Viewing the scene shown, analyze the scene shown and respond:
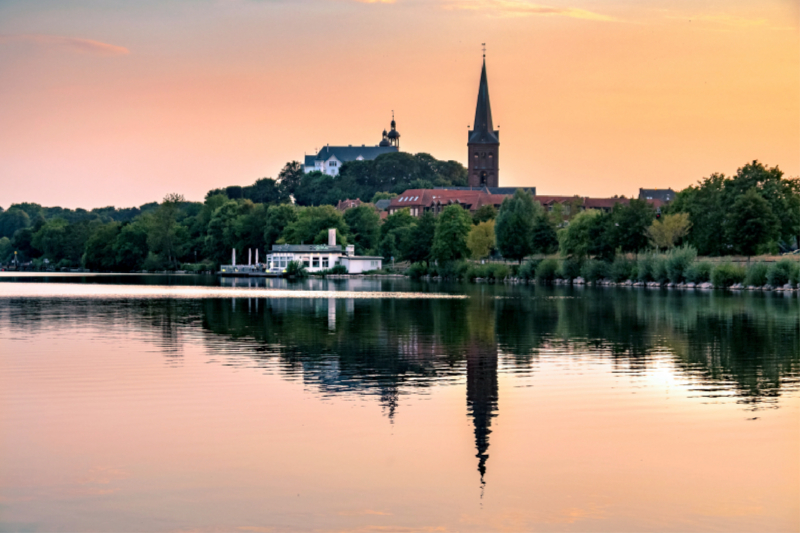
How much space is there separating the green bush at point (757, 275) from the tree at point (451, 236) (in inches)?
1706

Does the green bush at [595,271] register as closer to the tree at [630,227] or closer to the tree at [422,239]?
the tree at [630,227]

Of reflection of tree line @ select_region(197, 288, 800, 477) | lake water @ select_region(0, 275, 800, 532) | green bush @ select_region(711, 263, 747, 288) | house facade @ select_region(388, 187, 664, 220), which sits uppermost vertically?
house facade @ select_region(388, 187, 664, 220)

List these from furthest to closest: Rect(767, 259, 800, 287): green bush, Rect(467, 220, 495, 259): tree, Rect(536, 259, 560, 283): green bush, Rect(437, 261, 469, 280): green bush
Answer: Rect(467, 220, 495, 259): tree → Rect(437, 261, 469, 280): green bush → Rect(536, 259, 560, 283): green bush → Rect(767, 259, 800, 287): green bush

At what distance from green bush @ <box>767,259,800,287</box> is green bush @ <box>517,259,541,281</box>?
2958 centimetres

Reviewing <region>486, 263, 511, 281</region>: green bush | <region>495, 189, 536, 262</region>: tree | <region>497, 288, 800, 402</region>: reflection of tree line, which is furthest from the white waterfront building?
<region>497, 288, 800, 402</region>: reflection of tree line

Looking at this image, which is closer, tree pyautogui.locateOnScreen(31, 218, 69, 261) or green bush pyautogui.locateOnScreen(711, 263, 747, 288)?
green bush pyautogui.locateOnScreen(711, 263, 747, 288)

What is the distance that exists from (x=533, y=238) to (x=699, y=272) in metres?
27.7

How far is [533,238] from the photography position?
3853 inches

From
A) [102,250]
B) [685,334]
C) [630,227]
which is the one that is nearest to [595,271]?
[630,227]

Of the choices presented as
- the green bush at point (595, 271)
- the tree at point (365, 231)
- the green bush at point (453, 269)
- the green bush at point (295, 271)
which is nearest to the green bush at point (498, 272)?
the green bush at point (453, 269)

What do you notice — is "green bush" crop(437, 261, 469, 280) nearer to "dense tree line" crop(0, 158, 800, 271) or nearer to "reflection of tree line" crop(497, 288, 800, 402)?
"dense tree line" crop(0, 158, 800, 271)

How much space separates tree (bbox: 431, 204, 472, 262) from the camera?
106m

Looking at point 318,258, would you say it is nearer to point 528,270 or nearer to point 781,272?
point 528,270

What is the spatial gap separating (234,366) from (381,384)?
4.50 metres
